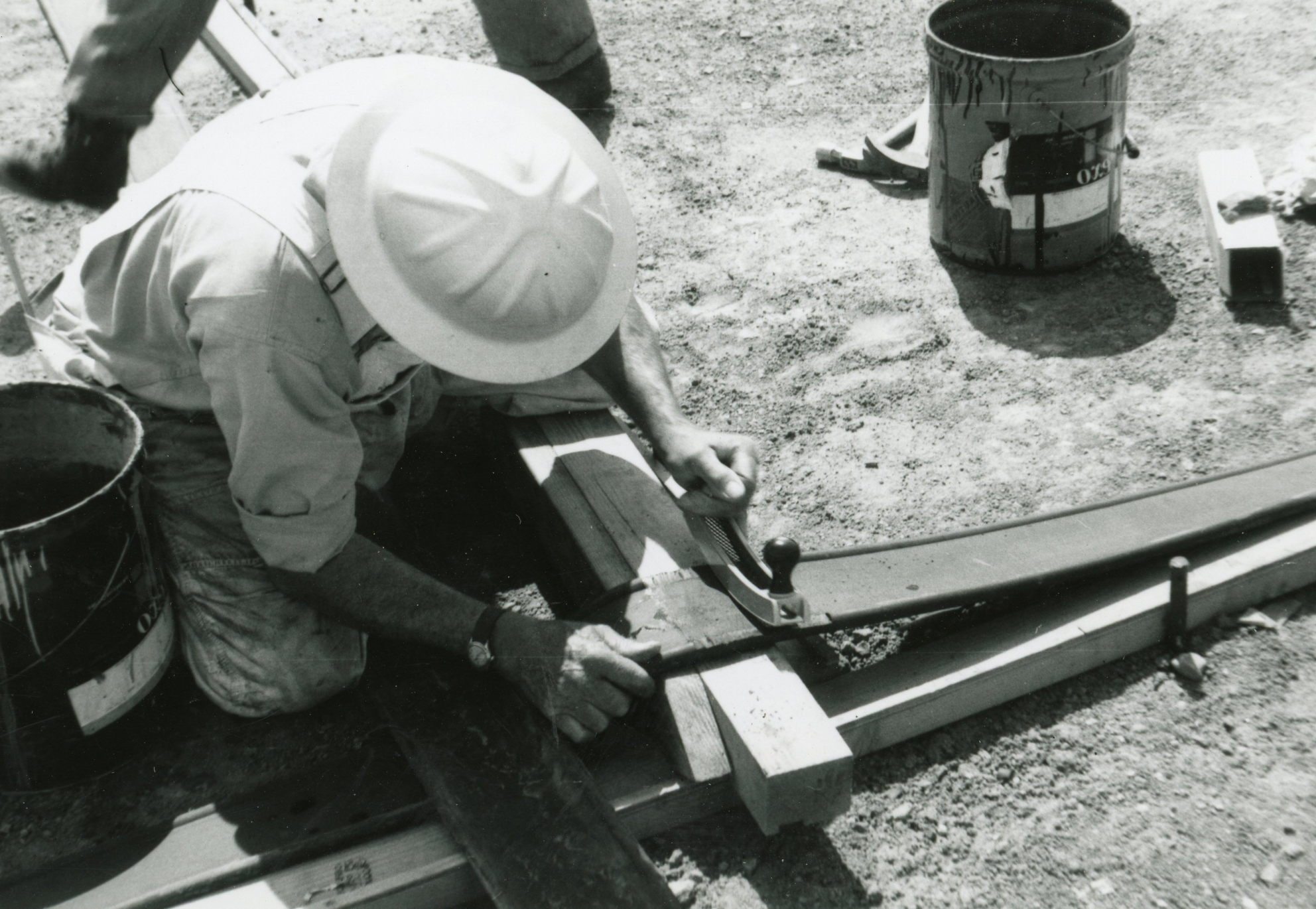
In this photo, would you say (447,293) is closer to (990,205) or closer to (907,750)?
(907,750)

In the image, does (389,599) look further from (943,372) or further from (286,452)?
(943,372)

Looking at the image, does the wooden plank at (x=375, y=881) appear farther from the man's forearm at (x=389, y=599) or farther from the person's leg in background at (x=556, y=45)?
the person's leg in background at (x=556, y=45)

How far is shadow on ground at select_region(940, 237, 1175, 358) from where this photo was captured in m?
3.65

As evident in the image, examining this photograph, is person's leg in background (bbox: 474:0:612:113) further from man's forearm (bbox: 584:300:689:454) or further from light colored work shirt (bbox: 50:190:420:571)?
light colored work shirt (bbox: 50:190:420:571)

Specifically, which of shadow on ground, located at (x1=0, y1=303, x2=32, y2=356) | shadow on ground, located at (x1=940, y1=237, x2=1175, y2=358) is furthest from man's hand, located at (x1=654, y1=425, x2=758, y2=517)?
shadow on ground, located at (x1=0, y1=303, x2=32, y2=356)

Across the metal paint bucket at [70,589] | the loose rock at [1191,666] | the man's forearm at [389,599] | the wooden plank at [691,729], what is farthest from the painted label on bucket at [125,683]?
the loose rock at [1191,666]

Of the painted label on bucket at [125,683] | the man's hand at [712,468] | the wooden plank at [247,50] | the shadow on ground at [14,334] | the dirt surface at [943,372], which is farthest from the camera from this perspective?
the wooden plank at [247,50]

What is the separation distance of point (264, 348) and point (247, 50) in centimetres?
336

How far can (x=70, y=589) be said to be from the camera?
229 cm

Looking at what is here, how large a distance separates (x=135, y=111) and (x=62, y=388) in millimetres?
973

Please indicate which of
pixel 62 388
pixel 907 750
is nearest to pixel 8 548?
pixel 62 388

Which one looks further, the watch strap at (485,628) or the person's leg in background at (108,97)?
the person's leg in background at (108,97)

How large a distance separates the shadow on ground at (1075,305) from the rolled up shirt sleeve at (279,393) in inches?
88.5

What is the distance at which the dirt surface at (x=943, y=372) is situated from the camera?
223cm
